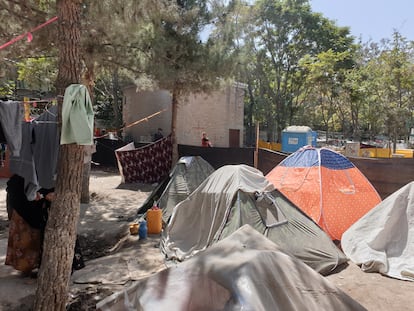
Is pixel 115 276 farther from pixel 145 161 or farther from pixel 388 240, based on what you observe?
pixel 145 161

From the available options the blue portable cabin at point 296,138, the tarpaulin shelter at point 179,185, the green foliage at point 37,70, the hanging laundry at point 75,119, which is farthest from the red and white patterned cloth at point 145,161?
the blue portable cabin at point 296,138

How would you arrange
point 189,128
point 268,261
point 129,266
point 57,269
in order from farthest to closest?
point 189,128 → point 129,266 → point 57,269 → point 268,261

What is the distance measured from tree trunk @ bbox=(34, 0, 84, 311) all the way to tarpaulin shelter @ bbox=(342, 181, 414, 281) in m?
3.76

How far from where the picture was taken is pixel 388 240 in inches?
185

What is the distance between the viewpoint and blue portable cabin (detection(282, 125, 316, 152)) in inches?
707

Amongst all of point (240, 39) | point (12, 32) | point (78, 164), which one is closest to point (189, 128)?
point (240, 39)

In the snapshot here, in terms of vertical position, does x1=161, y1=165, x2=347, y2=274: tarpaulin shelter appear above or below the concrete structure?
below

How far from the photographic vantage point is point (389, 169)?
7.20 metres

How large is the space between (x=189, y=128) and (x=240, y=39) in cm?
858

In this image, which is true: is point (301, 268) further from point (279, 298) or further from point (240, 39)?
point (240, 39)

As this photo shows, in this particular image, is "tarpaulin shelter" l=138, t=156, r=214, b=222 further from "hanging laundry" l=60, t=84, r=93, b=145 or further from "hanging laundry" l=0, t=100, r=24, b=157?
"hanging laundry" l=60, t=84, r=93, b=145

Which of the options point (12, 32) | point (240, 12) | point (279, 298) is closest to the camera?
point (279, 298)

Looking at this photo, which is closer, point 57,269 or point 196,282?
point 196,282

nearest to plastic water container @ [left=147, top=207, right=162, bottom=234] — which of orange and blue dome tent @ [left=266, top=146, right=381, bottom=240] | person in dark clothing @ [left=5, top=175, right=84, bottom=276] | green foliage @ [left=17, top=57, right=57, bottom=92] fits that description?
person in dark clothing @ [left=5, top=175, right=84, bottom=276]
